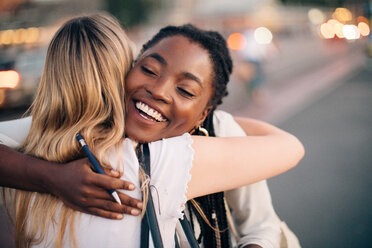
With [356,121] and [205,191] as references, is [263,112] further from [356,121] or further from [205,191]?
[205,191]

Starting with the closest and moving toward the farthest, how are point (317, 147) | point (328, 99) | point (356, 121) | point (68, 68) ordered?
point (68, 68)
point (317, 147)
point (356, 121)
point (328, 99)

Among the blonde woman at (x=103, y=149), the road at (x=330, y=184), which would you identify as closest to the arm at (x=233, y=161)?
the blonde woman at (x=103, y=149)

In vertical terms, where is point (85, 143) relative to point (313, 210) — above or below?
above

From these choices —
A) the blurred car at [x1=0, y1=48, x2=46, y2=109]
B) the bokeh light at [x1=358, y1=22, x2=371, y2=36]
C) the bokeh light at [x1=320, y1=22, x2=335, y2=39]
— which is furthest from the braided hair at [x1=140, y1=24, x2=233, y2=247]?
the bokeh light at [x1=358, y1=22, x2=371, y2=36]

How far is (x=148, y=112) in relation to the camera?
1.69m

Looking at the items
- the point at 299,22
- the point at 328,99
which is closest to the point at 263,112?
the point at 328,99

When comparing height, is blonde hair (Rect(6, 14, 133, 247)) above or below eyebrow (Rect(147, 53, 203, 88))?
below

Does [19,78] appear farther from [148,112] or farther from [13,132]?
[148,112]

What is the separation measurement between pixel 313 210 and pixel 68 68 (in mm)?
3401

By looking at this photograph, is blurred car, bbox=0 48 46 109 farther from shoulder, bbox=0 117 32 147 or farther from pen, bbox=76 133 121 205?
pen, bbox=76 133 121 205

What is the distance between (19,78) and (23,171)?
7115mm

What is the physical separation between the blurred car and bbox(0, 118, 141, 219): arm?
6.79 m

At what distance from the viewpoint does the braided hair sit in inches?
68.1

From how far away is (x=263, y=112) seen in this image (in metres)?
7.95
